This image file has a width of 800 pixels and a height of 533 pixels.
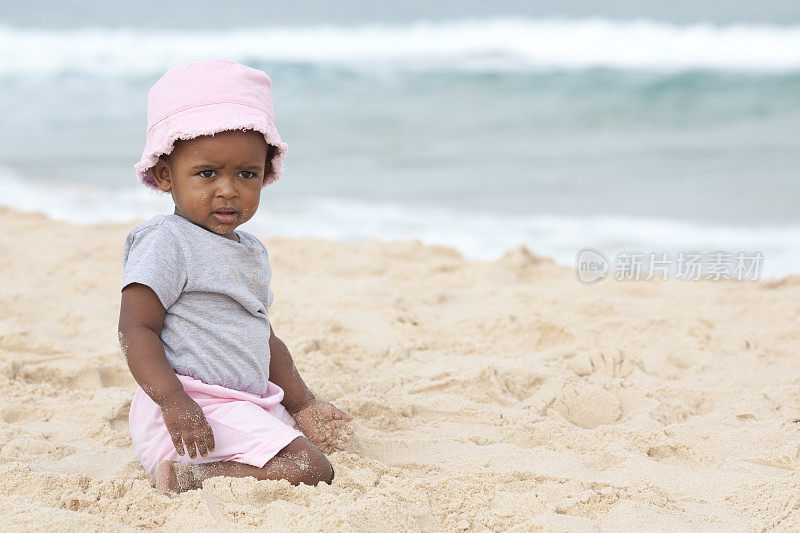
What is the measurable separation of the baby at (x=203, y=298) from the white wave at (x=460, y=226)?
3.67m

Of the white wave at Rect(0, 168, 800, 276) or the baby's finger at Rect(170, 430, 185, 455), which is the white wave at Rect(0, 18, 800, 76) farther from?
the baby's finger at Rect(170, 430, 185, 455)

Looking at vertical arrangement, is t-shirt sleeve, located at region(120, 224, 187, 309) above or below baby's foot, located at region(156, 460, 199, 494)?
above

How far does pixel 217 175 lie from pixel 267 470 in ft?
2.49

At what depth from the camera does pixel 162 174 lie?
2.09 meters

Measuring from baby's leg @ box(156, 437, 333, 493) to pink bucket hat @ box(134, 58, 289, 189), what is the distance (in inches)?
30.6

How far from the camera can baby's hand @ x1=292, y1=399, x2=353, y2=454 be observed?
2207mm

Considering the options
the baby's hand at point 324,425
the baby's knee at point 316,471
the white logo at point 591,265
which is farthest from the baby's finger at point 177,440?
the white logo at point 591,265

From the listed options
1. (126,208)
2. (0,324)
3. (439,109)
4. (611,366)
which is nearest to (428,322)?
(611,366)

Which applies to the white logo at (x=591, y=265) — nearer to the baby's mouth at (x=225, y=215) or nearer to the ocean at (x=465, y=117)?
the ocean at (x=465, y=117)

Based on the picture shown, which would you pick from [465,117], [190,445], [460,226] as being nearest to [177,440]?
[190,445]

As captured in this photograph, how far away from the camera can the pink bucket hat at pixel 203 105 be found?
196cm

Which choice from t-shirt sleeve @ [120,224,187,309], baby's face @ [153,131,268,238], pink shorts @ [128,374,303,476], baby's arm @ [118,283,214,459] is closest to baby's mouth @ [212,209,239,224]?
baby's face @ [153,131,268,238]

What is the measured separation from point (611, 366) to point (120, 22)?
65.4 feet

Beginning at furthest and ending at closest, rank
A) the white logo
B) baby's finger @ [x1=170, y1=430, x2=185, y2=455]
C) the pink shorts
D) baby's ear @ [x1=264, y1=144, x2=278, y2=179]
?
the white logo, baby's ear @ [x1=264, y1=144, x2=278, y2=179], the pink shorts, baby's finger @ [x1=170, y1=430, x2=185, y2=455]
